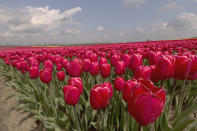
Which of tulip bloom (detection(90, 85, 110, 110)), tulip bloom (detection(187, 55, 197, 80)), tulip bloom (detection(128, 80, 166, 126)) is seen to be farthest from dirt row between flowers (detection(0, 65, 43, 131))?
tulip bloom (detection(187, 55, 197, 80))

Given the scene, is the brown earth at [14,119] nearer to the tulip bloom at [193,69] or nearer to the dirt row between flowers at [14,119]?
the dirt row between flowers at [14,119]

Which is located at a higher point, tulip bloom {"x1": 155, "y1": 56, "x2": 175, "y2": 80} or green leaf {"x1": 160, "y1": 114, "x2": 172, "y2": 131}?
Answer: tulip bloom {"x1": 155, "y1": 56, "x2": 175, "y2": 80}

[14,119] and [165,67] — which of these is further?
[14,119]

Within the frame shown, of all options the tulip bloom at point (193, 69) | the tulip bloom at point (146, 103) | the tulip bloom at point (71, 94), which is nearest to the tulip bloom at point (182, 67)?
the tulip bloom at point (193, 69)

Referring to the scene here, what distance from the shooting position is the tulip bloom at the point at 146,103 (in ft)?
2.70

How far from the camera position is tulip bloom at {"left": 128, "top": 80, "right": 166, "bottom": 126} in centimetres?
82

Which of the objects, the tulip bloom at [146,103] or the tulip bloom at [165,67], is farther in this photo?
the tulip bloom at [165,67]

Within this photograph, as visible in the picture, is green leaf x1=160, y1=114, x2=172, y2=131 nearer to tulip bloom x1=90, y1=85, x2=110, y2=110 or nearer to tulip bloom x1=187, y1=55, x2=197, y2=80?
tulip bloom x1=187, y1=55, x2=197, y2=80

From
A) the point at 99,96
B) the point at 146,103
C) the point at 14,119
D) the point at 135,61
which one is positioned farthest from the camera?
A: the point at 14,119

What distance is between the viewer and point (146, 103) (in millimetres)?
845

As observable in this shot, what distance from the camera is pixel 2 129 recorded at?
114 inches

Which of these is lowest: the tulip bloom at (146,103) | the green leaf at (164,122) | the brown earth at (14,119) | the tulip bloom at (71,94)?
the brown earth at (14,119)

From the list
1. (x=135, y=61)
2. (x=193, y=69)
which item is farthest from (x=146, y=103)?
(x=135, y=61)

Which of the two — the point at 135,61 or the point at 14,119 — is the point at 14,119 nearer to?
the point at 14,119
